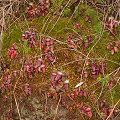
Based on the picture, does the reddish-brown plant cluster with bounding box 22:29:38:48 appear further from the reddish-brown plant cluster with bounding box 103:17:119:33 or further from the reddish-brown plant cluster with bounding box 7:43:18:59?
the reddish-brown plant cluster with bounding box 103:17:119:33

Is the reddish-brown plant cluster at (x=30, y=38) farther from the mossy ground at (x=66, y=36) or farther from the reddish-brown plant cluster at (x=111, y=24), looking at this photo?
the reddish-brown plant cluster at (x=111, y=24)

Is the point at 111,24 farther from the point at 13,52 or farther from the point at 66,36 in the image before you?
the point at 13,52

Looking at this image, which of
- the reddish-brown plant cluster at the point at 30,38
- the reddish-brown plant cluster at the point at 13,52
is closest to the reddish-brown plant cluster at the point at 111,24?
the reddish-brown plant cluster at the point at 30,38

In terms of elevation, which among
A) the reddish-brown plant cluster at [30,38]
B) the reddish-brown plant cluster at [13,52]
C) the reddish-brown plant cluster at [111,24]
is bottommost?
the reddish-brown plant cluster at [13,52]

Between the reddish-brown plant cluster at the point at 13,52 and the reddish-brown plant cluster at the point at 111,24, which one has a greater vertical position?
the reddish-brown plant cluster at the point at 111,24

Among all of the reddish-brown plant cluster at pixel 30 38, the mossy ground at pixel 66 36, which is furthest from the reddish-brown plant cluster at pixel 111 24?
the reddish-brown plant cluster at pixel 30 38

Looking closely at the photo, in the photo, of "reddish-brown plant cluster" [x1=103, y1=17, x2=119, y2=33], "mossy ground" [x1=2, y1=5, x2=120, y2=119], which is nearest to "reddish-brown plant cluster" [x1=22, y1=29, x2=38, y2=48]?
"mossy ground" [x1=2, y1=5, x2=120, y2=119]

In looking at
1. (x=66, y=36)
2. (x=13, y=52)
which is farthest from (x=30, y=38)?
(x=66, y=36)

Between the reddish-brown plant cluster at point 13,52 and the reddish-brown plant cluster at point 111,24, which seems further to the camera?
the reddish-brown plant cluster at point 13,52

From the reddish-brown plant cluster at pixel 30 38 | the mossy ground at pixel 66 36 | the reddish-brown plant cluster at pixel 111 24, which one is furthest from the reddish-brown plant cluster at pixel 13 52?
the reddish-brown plant cluster at pixel 111 24

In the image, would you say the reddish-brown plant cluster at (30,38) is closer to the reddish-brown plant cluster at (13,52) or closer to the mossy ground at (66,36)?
the mossy ground at (66,36)

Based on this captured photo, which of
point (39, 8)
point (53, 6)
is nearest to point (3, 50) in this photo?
point (39, 8)

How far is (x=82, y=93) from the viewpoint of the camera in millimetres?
2748

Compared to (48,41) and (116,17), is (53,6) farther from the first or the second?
(116,17)
